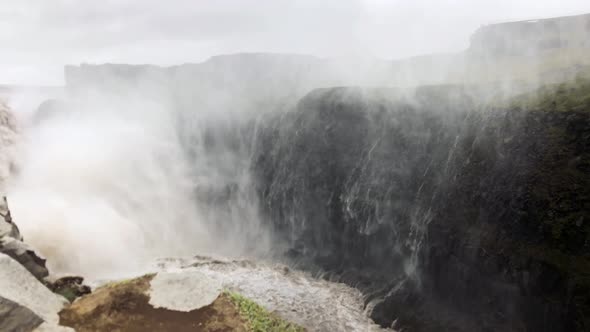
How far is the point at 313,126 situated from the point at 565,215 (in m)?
28.4

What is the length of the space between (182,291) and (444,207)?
18733mm

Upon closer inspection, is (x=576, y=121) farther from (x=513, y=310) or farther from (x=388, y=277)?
(x=388, y=277)

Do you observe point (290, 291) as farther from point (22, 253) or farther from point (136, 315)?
point (22, 253)

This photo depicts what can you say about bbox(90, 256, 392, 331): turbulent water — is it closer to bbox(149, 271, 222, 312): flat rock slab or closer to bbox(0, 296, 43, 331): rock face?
bbox(149, 271, 222, 312): flat rock slab

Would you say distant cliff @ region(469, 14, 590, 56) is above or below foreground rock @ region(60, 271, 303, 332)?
above

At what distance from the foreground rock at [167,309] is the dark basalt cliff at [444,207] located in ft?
37.3

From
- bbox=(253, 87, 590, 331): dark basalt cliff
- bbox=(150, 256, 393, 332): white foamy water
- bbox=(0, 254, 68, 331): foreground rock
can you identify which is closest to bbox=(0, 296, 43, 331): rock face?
bbox=(0, 254, 68, 331): foreground rock

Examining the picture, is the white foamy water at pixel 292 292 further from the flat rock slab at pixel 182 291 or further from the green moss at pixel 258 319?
the flat rock slab at pixel 182 291

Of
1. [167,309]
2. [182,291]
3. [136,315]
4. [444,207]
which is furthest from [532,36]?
[136,315]

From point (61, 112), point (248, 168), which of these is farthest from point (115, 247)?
point (61, 112)

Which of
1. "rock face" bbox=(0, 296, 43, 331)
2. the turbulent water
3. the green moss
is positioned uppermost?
"rock face" bbox=(0, 296, 43, 331)

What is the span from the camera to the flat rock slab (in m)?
23.8

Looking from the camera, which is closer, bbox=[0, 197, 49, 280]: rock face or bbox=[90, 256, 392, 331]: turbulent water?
bbox=[0, 197, 49, 280]: rock face

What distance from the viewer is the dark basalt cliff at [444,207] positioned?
79.8ft
